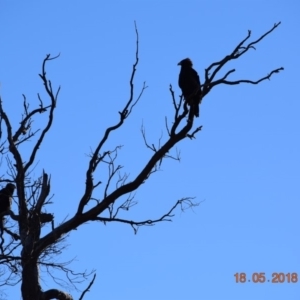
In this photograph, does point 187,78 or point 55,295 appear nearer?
point 55,295

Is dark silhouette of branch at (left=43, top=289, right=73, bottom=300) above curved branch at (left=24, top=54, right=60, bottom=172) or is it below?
below

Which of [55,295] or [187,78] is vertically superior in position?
[187,78]

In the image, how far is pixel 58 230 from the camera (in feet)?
24.6

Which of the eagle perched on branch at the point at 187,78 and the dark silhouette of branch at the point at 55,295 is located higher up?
the eagle perched on branch at the point at 187,78

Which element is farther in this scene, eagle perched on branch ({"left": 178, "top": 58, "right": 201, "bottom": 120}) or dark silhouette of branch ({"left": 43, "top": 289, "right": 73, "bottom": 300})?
eagle perched on branch ({"left": 178, "top": 58, "right": 201, "bottom": 120})

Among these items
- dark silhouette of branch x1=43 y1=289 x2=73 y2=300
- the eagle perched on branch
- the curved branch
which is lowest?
dark silhouette of branch x1=43 y1=289 x2=73 y2=300

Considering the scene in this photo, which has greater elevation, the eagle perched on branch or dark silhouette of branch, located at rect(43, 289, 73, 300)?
the eagle perched on branch

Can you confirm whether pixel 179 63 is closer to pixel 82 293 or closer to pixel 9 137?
pixel 9 137

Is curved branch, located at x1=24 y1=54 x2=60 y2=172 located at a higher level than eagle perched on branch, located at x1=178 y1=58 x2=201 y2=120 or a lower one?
lower

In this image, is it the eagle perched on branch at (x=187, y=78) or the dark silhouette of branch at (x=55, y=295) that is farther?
the eagle perched on branch at (x=187, y=78)

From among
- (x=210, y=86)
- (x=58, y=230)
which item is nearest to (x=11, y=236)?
(x=58, y=230)

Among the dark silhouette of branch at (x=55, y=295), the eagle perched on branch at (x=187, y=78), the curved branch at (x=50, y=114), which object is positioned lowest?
the dark silhouette of branch at (x=55, y=295)

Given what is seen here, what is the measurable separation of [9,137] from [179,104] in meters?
1.76

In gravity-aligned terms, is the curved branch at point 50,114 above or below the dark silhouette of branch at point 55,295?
above
